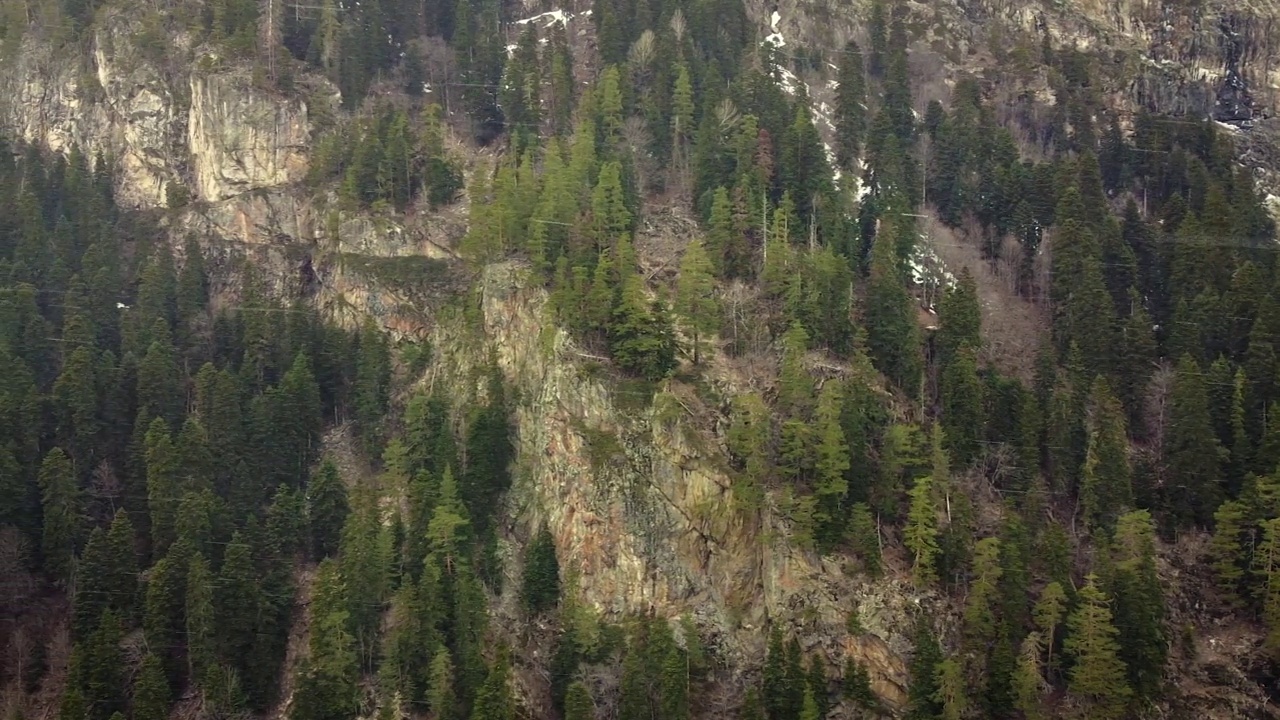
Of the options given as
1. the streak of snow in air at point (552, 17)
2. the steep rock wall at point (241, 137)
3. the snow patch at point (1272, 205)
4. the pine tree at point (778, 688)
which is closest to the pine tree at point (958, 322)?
the pine tree at point (778, 688)

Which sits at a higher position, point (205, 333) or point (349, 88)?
point (349, 88)

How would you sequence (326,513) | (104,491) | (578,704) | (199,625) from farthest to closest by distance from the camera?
1. (104,491)
2. (326,513)
3. (199,625)
4. (578,704)

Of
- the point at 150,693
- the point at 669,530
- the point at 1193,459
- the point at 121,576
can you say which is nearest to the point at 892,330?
the point at 1193,459

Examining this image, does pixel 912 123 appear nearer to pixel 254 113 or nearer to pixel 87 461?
pixel 254 113

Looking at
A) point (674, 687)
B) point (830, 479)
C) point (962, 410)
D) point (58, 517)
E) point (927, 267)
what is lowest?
point (674, 687)

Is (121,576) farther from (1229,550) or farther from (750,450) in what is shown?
(1229,550)

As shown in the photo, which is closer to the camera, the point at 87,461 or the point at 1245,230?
the point at 87,461

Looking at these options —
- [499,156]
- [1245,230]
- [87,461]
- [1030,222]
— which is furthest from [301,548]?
[1245,230]
